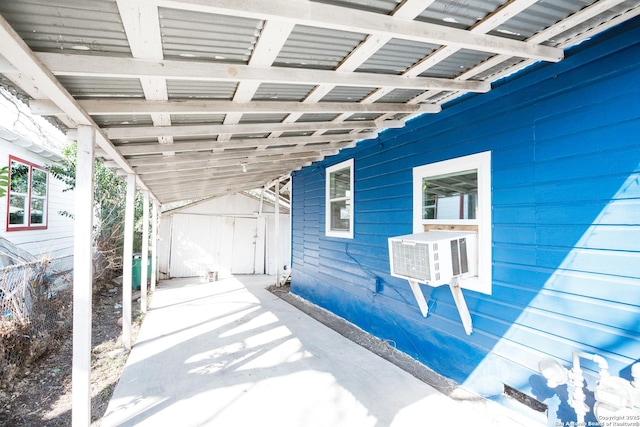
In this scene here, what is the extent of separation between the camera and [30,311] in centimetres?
342

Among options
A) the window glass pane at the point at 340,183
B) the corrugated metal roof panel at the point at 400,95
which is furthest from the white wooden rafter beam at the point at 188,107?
the window glass pane at the point at 340,183

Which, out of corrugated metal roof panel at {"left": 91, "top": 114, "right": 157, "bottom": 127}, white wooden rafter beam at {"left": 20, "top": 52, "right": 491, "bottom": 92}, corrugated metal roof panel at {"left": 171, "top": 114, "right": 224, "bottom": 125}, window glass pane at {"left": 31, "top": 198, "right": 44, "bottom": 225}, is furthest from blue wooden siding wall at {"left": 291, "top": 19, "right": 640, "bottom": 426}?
window glass pane at {"left": 31, "top": 198, "right": 44, "bottom": 225}

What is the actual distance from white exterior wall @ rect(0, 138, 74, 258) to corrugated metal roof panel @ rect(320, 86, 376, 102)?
16.5ft

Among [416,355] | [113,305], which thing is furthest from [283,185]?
[416,355]

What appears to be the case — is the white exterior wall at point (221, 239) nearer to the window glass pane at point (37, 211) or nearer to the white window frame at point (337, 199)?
the window glass pane at point (37, 211)

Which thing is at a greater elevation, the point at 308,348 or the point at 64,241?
the point at 64,241

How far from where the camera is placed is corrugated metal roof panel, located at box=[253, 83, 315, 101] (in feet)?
7.48

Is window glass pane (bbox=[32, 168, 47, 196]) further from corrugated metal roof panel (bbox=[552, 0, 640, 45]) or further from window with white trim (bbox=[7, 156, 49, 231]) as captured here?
corrugated metal roof panel (bbox=[552, 0, 640, 45])

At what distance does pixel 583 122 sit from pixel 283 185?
315 inches

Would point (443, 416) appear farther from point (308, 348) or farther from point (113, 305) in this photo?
point (113, 305)

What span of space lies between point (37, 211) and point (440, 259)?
7732 millimetres

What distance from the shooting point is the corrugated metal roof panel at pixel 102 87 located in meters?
1.85

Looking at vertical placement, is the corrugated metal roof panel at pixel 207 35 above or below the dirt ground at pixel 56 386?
above

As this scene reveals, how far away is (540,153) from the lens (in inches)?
96.4
